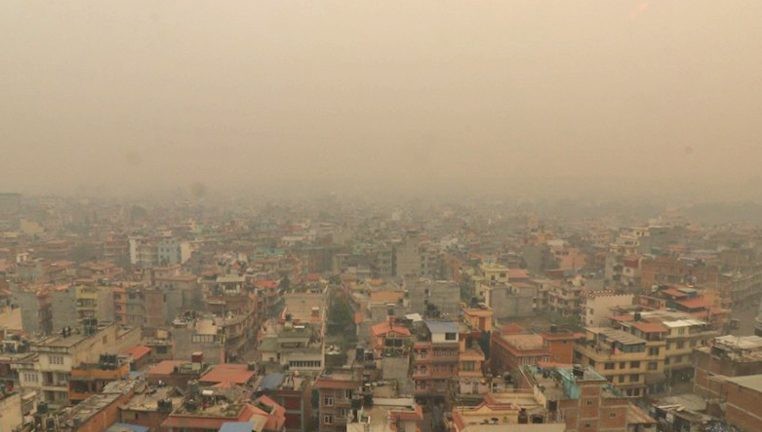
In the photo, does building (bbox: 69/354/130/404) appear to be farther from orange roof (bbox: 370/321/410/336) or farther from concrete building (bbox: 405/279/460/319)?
concrete building (bbox: 405/279/460/319)

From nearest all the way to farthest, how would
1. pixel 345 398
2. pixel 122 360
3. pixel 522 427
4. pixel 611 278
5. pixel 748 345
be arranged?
pixel 522 427 → pixel 345 398 → pixel 122 360 → pixel 748 345 → pixel 611 278

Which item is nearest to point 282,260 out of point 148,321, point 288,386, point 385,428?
point 148,321

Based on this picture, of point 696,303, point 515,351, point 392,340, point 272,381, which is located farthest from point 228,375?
point 696,303

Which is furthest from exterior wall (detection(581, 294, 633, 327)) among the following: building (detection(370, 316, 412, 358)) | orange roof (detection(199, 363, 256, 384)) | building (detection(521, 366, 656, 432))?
orange roof (detection(199, 363, 256, 384))

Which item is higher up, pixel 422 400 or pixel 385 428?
pixel 385 428

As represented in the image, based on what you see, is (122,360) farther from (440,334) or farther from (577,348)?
(577,348)

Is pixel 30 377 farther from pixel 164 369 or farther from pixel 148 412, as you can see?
pixel 148 412

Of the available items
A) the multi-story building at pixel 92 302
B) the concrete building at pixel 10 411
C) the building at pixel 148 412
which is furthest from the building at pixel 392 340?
the multi-story building at pixel 92 302

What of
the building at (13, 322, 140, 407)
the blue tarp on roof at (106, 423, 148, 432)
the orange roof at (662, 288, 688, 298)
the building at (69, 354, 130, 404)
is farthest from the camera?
the orange roof at (662, 288, 688, 298)
